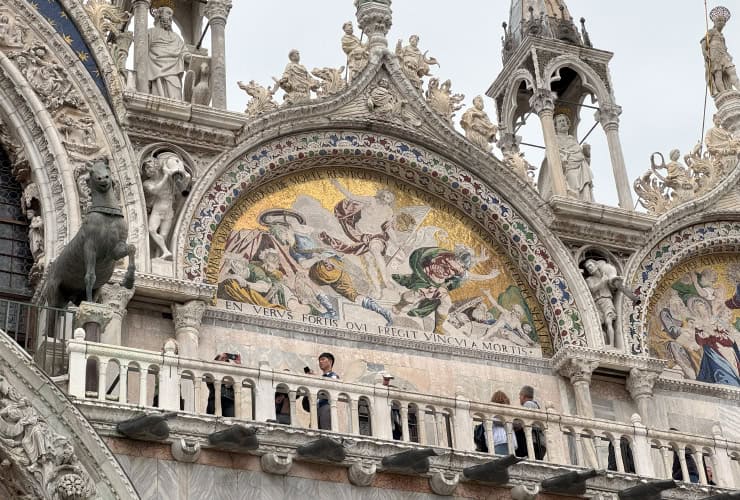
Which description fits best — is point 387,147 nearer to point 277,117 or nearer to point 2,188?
point 277,117

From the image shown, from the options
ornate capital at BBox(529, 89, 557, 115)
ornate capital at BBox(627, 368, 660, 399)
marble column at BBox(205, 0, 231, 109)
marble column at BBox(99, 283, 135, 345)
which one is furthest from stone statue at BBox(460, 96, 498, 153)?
marble column at BBox(99, 283, 135, 345)

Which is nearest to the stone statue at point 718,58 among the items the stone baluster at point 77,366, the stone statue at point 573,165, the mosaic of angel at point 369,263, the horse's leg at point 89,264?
the stone statue at point 573,165

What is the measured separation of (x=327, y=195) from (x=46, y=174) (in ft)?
9.14

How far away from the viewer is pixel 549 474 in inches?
503

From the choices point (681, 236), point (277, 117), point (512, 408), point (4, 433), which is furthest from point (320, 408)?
point (681, 236)

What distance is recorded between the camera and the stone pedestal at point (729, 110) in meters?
18.1

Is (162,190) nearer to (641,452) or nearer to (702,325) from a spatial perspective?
(641,452)

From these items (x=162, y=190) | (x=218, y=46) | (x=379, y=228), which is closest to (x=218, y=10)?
(x=218, y=46)

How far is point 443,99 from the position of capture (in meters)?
16.4

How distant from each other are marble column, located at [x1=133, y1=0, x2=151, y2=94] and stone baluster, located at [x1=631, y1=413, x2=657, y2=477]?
539 centimetres

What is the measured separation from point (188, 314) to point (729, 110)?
7047 millimetres

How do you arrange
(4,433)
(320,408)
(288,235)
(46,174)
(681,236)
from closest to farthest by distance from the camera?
1. (4,433)
2. (320,408)
3. (46,174)
4. (288,235)
5. (681,236)

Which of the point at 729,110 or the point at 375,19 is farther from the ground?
the point at 375,19

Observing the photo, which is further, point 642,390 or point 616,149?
point 616,149
